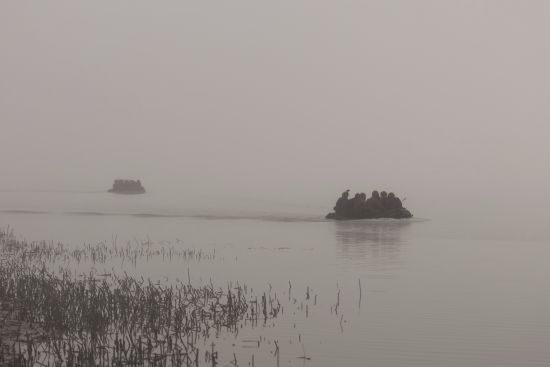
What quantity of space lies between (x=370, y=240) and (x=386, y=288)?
92.1 ft

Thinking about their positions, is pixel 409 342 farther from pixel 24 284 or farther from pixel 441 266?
pixel 441 266

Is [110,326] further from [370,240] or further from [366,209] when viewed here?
[366,209]

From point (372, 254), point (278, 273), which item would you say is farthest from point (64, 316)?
point (372, 254)

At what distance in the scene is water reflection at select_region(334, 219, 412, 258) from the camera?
44.5m

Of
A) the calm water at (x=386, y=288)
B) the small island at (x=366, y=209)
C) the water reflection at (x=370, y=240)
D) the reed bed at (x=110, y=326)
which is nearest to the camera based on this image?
the reed bed at (x=110, y=326)

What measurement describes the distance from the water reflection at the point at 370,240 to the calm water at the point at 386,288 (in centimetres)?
12

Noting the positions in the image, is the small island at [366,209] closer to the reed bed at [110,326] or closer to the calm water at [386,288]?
the calm water at [386,288]

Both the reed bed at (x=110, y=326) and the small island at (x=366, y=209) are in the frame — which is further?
the small island at (x=366, y=209)

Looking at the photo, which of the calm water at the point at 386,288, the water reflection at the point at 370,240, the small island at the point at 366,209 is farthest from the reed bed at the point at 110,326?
the small island at the point at 366,209

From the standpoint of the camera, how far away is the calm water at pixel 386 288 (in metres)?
16.3

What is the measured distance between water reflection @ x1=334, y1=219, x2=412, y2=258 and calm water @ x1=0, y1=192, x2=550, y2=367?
122 millimetres

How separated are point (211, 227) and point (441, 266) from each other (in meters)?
36.3

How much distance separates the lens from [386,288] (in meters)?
27.2

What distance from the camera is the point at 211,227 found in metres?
68.7
